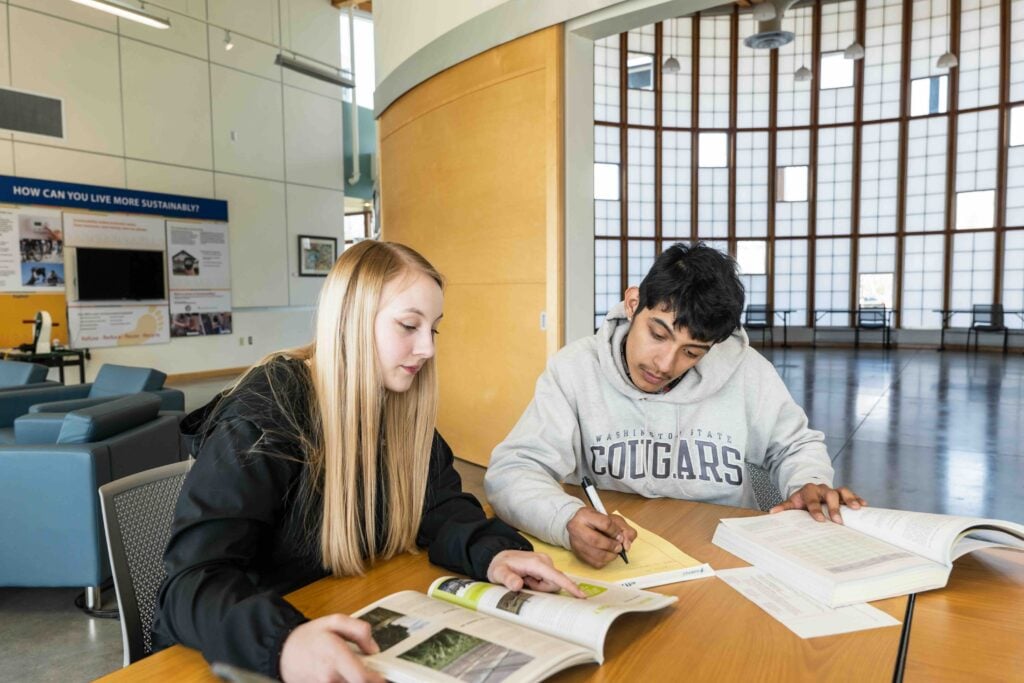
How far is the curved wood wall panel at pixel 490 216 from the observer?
3885mm

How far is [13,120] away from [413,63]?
196 inches

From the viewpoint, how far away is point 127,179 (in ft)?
26.7

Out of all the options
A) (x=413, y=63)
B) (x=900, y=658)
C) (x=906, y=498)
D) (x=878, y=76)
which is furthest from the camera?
(x=878, y=76)

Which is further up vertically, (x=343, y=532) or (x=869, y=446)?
(x=343, y=532)

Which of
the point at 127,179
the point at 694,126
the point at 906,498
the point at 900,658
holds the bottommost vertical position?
the point at 906,498

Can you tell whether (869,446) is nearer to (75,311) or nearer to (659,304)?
(659,304)

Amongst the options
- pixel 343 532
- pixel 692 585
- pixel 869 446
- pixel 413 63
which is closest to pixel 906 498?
pixel 869 446

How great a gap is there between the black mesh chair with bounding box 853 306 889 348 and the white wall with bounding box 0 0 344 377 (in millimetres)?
9641

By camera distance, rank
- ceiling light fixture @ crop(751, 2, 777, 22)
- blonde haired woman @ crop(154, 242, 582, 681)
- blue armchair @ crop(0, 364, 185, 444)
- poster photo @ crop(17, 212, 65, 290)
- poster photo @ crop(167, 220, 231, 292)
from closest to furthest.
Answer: blonde haired woman @ crop(154, 242, 582, 681) < blue armchair @ crop(0, 364, 185, 444) < poster photo @ crop(17, 212, 65, 290) < poster photo @ crop(167, 220, 231, 292) < ceiling light fixture @ crop(751, 2, 777, 22)

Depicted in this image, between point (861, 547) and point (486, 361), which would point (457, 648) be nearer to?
point (861, 547)

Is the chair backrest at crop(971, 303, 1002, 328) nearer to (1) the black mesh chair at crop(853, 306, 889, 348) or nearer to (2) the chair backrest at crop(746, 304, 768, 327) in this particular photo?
(1) the black mesh chair at crop(853, 306, 889, 348)

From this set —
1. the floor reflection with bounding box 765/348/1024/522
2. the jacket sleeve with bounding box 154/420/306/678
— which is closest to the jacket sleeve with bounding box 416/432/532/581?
the jacket sleeve with bounding box 154/420/306/678

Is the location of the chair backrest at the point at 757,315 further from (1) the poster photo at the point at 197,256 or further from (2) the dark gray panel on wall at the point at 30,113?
(2) the dark gray panel on wall at the point at 30,113

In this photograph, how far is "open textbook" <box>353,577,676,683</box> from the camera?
0.78m
